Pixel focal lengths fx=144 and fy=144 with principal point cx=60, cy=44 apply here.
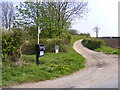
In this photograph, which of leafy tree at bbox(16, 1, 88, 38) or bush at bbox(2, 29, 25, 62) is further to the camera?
leafy tree at bbox(16, 1, 88, 38)

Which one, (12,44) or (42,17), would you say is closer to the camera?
(12,44)

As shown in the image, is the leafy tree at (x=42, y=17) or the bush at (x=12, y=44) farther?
the leafy tree at (x=42, y=17)

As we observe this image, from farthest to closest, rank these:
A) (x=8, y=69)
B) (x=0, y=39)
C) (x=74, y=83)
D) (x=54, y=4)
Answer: (x=54, y=4)
(x=0, y=39)
(x=8, y=69)
(x=74, y=83)

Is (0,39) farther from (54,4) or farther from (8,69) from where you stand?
(54,4)

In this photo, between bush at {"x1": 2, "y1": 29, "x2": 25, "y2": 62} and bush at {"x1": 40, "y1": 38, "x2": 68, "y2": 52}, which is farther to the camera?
bush at {"x1": 40, "y1": 38, "x2": 68, "y2": 52}

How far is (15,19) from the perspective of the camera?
17.6 meters

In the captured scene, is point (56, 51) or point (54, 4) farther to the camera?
point (54, 4)

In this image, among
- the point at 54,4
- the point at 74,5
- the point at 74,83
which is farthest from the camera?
the point at 74,5

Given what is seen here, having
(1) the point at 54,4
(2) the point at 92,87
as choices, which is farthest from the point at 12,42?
(1) the point at 54,4

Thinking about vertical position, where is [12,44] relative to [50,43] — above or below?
above

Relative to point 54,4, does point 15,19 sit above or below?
below

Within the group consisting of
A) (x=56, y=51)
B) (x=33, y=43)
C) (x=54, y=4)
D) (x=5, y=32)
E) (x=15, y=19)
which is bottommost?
(x=56, y=51)

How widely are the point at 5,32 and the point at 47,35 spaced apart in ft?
31.5

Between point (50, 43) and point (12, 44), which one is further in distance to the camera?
point (50, 43)
